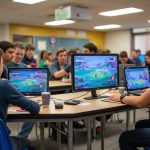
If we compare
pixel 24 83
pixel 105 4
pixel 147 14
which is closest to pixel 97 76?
pixel 24 83

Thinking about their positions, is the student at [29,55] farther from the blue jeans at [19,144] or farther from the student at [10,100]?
the student at [10,100]

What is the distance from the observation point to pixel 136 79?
117 inches

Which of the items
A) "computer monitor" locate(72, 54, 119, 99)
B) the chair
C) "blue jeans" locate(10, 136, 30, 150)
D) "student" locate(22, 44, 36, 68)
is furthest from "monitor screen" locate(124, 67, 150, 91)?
"student" locate(22, 44, 36, 68)

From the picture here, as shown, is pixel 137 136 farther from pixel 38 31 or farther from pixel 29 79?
pixel 38 31

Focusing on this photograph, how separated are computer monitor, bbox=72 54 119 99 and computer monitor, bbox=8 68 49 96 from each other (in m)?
0.34

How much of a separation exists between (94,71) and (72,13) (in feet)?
14.4

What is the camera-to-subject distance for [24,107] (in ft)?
6.29

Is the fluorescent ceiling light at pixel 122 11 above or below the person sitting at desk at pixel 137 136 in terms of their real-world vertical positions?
above

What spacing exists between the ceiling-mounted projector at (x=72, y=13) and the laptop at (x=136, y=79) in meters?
4.02

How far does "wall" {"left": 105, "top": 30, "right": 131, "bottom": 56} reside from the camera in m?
12.3

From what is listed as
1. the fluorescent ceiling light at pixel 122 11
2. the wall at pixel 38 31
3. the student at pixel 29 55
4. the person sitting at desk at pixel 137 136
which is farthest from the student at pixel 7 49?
the wall at pixel 38 31

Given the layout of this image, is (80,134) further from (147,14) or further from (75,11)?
(147,14)

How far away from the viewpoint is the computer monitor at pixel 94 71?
252 cm

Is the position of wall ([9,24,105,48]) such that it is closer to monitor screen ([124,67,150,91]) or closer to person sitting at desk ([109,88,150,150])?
monitor screen ([124,67,150,91])
